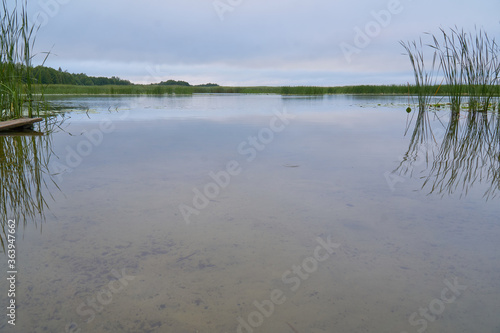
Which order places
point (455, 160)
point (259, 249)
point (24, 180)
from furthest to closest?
point (455, 160), point (24, 180), point (259, 249)

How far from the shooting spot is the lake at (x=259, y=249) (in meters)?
0.88

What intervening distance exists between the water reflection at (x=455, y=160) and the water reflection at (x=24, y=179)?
1.94m

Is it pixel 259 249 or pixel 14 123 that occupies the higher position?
pixel 14 123

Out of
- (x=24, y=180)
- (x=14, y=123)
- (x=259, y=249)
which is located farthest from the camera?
(x=14, y=123)

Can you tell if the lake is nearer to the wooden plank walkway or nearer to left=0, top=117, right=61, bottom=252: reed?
left=0, top=117, right=61, bottom=252: reed

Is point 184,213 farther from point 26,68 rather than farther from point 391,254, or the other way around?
point 26,68

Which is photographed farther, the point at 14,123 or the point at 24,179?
the point at 14,123

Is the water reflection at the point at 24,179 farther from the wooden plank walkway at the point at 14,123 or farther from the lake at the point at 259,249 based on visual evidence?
the wooden plank walkway at the point at 14,123

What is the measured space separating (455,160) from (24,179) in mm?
2958

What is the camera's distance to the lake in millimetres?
881

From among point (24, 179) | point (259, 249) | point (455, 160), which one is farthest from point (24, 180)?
point (455, 160)

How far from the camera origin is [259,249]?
47.9 inches

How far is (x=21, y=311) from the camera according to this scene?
88cm

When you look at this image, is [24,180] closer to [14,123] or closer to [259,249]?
[259,249]
